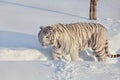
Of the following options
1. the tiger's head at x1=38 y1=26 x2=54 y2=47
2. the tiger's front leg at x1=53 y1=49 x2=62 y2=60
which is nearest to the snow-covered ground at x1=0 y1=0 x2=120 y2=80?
Answer: the tiger's front leg at x1=53 y1=49 x2=62 y2=60

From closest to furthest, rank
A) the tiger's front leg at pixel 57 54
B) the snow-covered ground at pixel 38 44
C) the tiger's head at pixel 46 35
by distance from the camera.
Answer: the snow-covered ground at pixel 38 44
the tiger's head at pixel 46 35
the tiger's front leg at pixel 57 54

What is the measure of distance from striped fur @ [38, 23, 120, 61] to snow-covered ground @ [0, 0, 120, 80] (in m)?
0.22

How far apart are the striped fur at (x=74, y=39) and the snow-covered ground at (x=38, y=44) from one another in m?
0.22

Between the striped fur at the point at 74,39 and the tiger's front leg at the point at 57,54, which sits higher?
the striped fur at the point at 74,39

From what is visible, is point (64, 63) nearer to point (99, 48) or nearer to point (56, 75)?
point (56, 75)

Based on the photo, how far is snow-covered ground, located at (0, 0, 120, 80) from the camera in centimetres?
511

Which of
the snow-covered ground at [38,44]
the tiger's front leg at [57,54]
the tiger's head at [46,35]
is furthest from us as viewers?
the tiger's front leg at [57,54]

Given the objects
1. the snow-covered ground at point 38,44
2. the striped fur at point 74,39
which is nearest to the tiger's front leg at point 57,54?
the striped fur at point 74,39

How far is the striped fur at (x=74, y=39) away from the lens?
6.16 m

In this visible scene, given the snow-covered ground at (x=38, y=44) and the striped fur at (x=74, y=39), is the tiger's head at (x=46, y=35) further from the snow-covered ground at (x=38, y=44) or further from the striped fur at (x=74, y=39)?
the snow-covered ground at (x=38, y=44)

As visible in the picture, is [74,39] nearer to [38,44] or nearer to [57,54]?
[57,54]

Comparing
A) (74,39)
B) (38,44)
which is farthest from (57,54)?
(38,44)

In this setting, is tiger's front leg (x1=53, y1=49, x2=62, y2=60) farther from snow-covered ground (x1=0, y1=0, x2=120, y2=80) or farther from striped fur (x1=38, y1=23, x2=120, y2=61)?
snow-covered ground (x1=0, y1=0, x2=120, y2=80)

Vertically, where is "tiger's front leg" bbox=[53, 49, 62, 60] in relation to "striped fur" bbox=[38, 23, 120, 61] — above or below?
below
